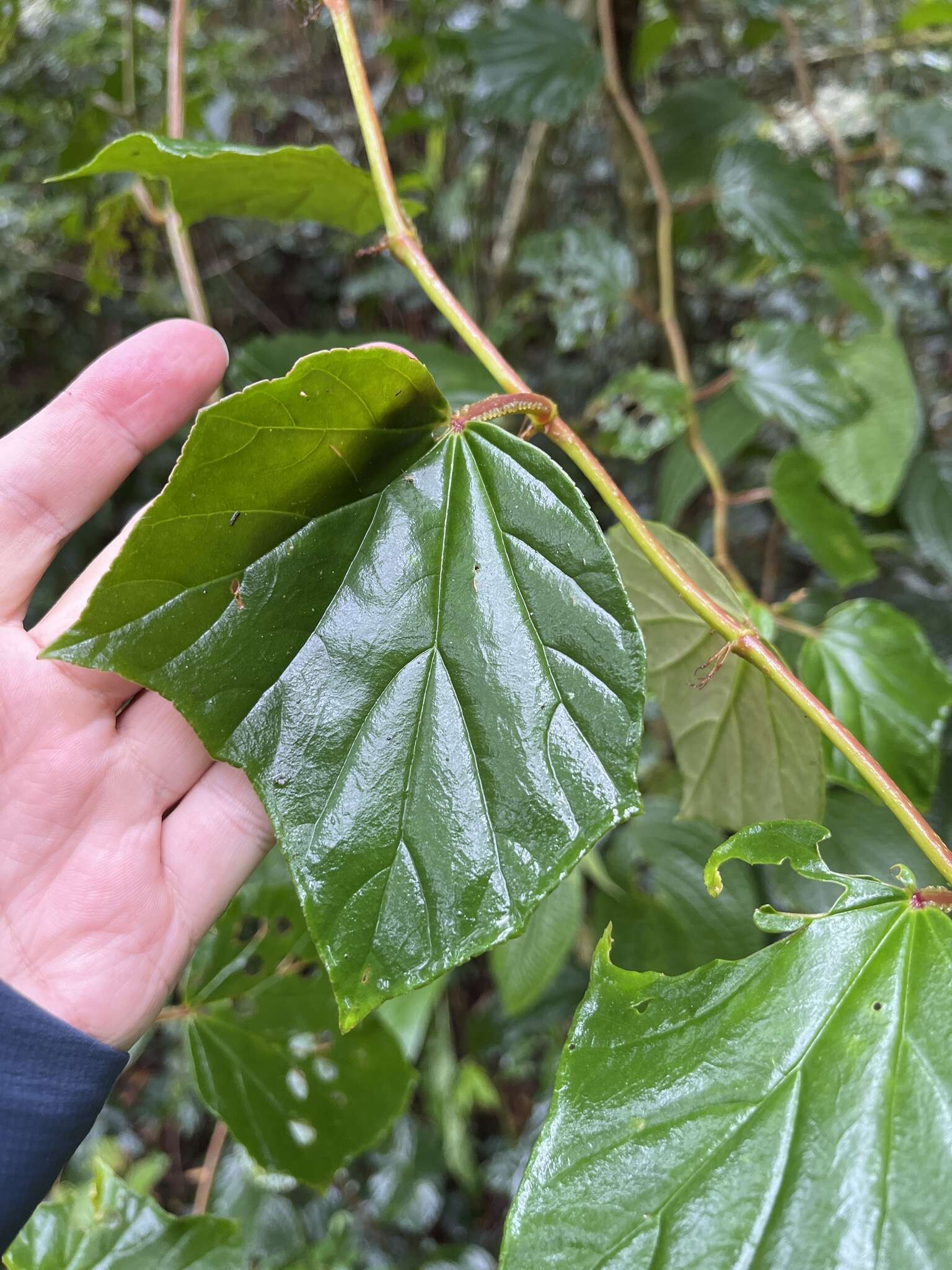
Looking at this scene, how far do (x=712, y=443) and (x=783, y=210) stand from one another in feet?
0.79

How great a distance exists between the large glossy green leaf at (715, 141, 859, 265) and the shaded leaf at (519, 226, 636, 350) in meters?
0.12

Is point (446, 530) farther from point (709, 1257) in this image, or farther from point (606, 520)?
point (606, 520)

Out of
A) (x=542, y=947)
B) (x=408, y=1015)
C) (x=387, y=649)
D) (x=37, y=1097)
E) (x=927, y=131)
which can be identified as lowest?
(x=408, y=1015)

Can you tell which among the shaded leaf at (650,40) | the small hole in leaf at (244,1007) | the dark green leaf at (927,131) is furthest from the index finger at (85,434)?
the dark green leaf at (927,131)

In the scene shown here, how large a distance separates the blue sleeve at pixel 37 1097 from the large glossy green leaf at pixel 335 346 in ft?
1.67

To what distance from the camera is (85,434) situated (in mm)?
545

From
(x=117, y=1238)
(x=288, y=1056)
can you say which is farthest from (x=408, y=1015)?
(x=117, y=1238)

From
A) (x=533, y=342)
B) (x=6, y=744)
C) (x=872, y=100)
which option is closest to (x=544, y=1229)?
(x=6, y=744)

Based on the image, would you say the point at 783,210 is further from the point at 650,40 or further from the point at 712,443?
the point at 650,40

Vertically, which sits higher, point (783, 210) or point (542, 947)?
point (783, 210)

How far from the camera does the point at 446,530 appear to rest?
16.1 inches

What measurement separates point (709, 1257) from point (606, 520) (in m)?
0.85

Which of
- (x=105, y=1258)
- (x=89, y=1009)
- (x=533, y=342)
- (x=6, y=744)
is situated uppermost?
(x=533, y=342)

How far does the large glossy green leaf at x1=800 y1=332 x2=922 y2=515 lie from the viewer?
88 cm
